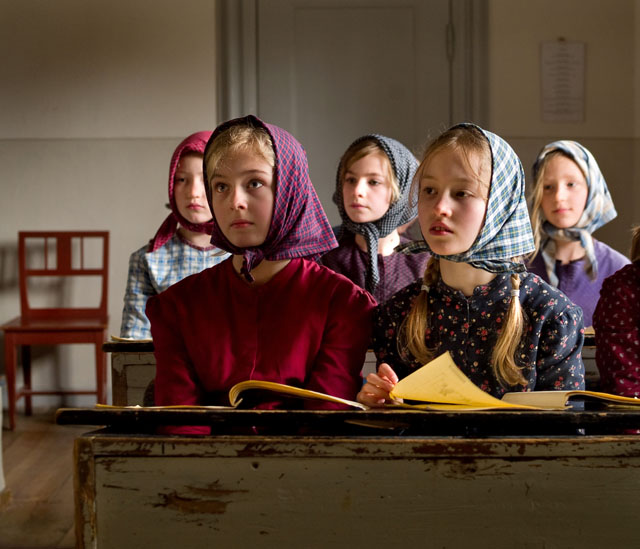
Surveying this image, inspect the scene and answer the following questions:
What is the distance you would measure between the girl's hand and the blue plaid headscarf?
14.9 inches

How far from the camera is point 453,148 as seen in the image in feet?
5.13

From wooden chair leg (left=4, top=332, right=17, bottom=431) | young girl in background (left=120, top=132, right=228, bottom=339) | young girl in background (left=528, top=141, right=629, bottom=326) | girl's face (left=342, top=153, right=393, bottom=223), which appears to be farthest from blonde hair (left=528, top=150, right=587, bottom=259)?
wooden chair leg (left=4, top=332, right=17, bottom=431)

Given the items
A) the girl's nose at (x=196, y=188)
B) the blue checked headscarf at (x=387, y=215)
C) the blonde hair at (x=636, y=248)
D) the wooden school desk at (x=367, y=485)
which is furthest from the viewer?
the girl's nose at (x=196, y=188)

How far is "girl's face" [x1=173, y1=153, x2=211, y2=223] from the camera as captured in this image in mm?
2656

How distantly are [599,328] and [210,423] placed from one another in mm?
969

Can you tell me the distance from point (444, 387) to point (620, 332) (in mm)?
681

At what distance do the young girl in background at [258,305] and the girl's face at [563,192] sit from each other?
1383 millimetres

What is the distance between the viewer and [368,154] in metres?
2.54

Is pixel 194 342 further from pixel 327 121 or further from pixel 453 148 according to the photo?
pixel 327 121

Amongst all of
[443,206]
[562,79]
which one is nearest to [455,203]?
[443,206]

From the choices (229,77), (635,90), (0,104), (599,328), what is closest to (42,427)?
(0,104)

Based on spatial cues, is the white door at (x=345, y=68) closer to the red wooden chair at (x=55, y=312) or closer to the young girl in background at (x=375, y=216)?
the red wooden chair at (x=55, y=312)

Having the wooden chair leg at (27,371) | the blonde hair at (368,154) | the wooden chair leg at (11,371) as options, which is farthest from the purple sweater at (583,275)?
the wooden chair leg at (27,371)

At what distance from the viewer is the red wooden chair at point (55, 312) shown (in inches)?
172
